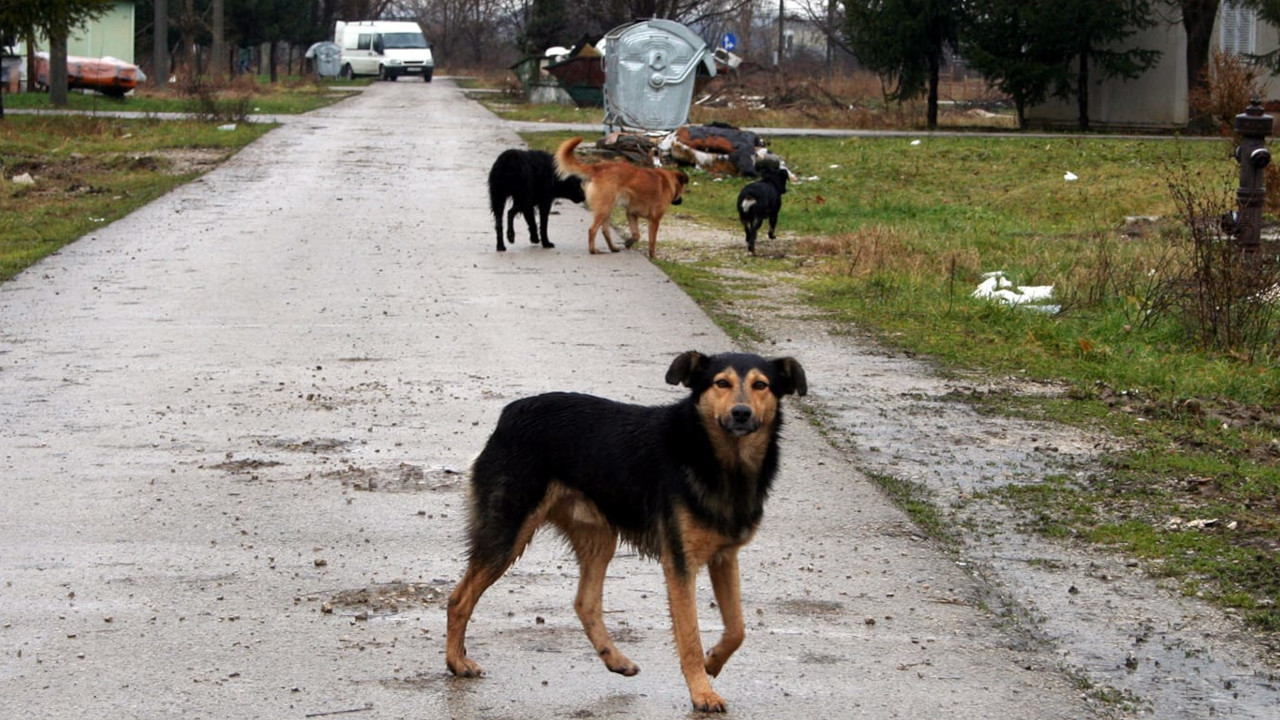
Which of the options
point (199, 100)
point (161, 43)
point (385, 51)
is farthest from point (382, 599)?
point (385, 51)

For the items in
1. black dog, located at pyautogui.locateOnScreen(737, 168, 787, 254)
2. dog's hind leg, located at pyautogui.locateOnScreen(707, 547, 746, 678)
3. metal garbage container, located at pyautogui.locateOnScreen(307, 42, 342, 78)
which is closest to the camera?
dog's hind leg, located at pyautogui.locateOnScreen(707, 547, 746, 678)

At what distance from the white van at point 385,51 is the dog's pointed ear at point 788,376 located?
214ft

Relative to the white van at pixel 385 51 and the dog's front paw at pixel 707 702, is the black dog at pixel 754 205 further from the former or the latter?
the white van at pixel 385 51

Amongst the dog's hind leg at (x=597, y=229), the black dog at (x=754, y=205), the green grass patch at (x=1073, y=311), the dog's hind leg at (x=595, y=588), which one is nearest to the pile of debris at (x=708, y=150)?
the green grass patch at (x=1073, y=311)

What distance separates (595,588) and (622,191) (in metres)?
11.6

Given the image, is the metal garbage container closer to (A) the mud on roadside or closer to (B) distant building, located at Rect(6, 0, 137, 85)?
(B) distant building, located at Rect(6, 0, 137, 85)

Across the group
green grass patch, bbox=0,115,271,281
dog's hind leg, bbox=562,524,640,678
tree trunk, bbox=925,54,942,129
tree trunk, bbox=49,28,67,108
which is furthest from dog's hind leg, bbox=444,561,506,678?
tree trunk, bbox=49,28,67,108

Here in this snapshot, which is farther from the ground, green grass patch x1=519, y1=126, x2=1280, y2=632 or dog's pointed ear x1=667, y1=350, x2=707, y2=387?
dog's pointed ear x1=667, y1=350, x2=707, y2=387

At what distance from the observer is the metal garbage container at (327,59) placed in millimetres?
73375

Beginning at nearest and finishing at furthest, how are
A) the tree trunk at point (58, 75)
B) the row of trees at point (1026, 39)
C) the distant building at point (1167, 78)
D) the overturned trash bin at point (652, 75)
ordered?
the overturned trash bin at point (652, 75)
the row of trees at point (1026, 39)
the distant building at point (1167, 78)
the tree trunk at point (58, 75)

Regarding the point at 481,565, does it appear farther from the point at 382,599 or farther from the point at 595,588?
the point at 382,599

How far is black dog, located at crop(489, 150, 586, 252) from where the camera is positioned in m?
16.2

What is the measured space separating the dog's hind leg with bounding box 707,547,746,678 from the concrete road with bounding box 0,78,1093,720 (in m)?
0.18

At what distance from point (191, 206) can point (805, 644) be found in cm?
1600
